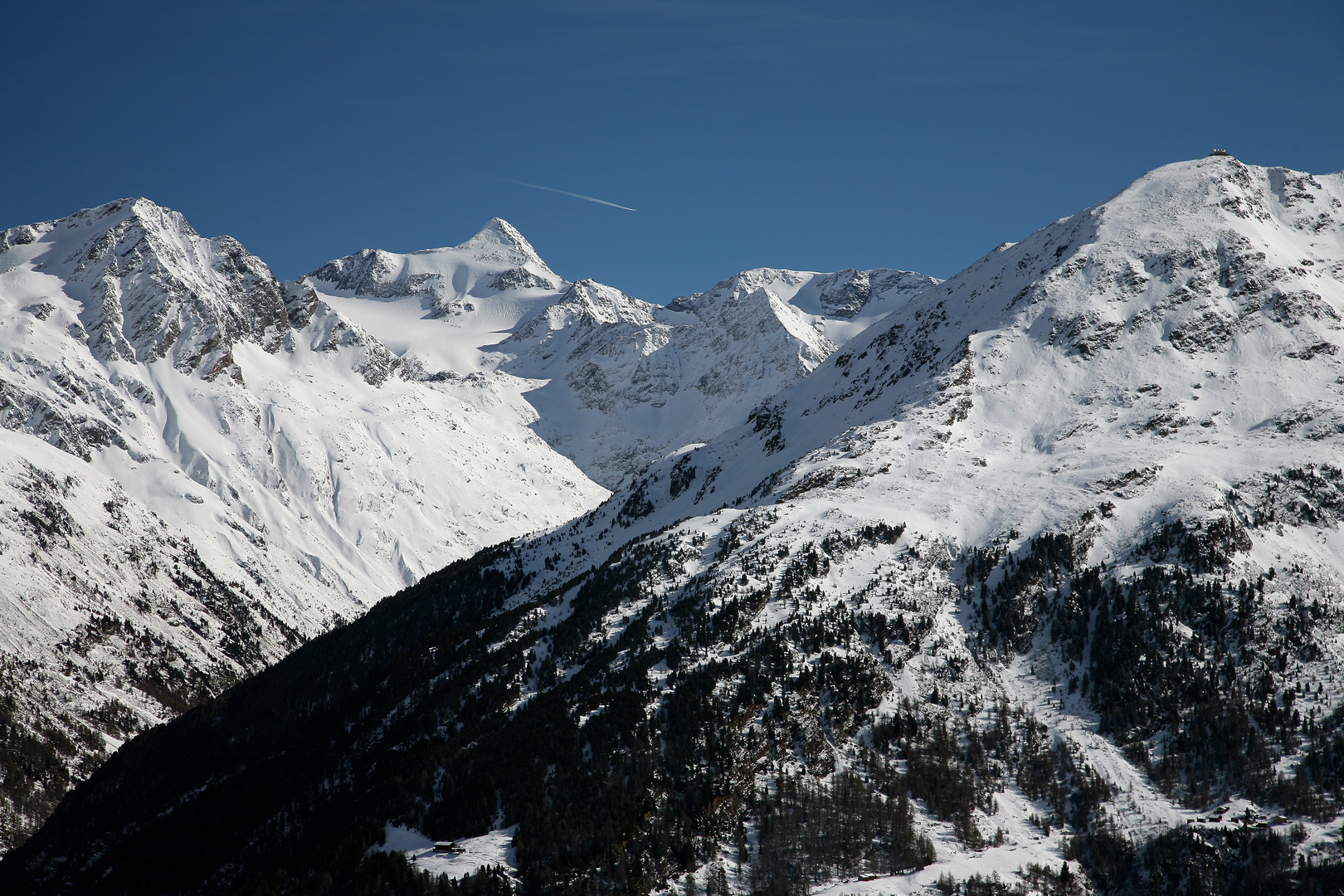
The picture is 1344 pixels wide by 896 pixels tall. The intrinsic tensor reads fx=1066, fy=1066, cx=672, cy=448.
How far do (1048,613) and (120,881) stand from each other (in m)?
130

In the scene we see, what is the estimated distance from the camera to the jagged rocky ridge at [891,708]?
11019cm

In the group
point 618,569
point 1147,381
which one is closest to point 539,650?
point 618,569

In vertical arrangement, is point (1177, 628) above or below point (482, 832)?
above

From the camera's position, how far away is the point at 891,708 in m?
128

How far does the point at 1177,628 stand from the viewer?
13700cm

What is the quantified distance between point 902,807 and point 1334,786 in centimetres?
4738

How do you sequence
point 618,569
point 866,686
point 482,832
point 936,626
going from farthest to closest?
point 618,569 < point 936,626 < point 866,686 < point 482,832

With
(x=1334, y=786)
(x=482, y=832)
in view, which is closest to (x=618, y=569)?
(x=482, y=832)

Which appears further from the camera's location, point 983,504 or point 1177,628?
point 983,504

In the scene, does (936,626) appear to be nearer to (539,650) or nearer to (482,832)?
(539,650)

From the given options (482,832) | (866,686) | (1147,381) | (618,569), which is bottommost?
(482,832)

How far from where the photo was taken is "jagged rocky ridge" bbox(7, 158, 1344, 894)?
362ft

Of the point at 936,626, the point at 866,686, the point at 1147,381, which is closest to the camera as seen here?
the point at 866,686

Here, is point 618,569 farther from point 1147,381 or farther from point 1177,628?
point 1147,381
